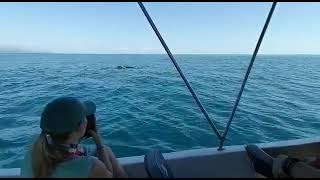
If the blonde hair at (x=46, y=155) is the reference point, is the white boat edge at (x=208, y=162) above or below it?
below

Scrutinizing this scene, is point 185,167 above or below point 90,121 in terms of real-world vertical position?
below

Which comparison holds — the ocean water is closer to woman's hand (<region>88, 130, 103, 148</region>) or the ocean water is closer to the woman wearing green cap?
woman's hand (<region>88, 130, 103, 148</region>)

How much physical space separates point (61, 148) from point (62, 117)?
5.3 inches

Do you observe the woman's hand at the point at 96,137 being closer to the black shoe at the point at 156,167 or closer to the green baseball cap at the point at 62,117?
the black shoe at the point at 156,167

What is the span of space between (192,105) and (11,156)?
637cm

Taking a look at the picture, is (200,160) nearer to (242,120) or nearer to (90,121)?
(90,121)

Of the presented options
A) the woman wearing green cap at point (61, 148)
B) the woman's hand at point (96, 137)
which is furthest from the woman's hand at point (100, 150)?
the woman wearing green cap at point (61, 148)

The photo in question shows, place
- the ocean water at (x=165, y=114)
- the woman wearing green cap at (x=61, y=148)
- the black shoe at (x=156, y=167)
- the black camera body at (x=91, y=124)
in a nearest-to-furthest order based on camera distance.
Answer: the woman wearing green cap at (x=61, y=148), the black camera body at (x=91, y=124), the black shoe at (x=156, y=167), the ocean water at (x=165, y=114)

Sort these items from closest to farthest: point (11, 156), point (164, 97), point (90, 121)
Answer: point (90, 121) → point (11, 156) → point (164, 97)

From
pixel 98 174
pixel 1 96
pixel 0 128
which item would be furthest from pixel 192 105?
→ pixel 98 174

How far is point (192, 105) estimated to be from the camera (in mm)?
11492

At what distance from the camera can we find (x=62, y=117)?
1.51 m

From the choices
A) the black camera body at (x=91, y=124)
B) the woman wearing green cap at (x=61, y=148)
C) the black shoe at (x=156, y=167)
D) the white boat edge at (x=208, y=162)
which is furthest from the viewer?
Result: the white boat edge at (x=208, y=162)

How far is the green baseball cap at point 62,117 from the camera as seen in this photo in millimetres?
1506
